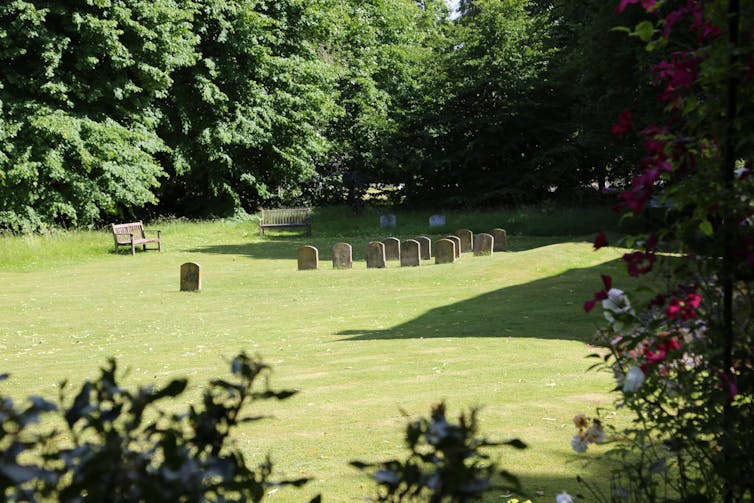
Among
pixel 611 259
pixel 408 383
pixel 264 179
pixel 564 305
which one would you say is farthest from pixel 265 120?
pixel 408 383

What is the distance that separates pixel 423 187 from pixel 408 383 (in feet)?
97.7

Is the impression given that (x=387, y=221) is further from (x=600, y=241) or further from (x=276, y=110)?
(x=600, y=241)

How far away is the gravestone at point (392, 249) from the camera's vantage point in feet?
75.4

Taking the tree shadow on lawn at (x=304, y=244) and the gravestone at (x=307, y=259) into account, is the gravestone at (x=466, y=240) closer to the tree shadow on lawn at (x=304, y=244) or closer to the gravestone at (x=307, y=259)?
the tree shadow on lawn at (x=304, y=244)

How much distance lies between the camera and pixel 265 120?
37562mm

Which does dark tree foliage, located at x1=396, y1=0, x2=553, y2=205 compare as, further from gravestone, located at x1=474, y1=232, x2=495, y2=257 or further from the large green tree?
gravestone, located at x1=474, y1=232, x2=495, y2=257

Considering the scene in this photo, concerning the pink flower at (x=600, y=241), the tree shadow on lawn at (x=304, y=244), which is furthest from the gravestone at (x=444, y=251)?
the pink flower at (x=600, y=241)

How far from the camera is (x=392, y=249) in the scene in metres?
23.2

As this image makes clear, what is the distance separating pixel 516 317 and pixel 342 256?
9142 mm

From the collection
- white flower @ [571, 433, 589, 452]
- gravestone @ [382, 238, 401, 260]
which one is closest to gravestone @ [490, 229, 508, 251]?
gravestone @ [382, 238, 401, 260]

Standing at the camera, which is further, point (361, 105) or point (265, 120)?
point (361, 105)

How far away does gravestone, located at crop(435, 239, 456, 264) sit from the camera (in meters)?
21.9

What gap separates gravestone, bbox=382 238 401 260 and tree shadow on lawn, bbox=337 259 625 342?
6.27m

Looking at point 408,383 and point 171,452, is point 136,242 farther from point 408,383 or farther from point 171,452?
point 171,452
